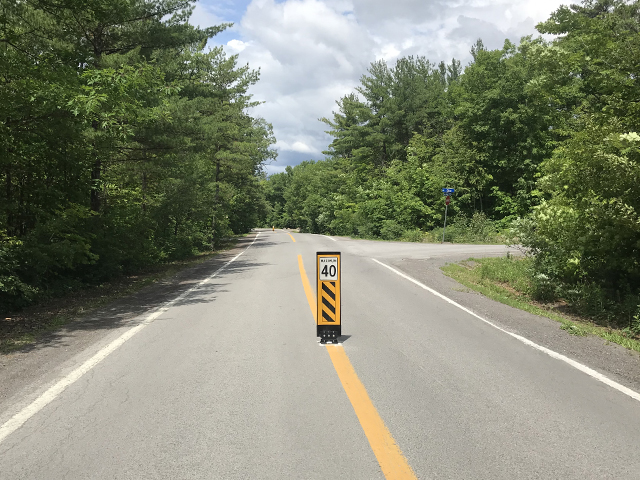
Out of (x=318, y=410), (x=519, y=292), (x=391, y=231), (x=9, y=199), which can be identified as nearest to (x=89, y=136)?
(x=9, y=199)

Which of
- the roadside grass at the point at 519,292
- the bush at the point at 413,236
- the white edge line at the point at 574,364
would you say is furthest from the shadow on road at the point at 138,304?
the bush at the point at 413,236

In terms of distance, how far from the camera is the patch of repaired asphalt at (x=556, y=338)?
5.49m

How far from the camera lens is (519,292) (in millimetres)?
12266

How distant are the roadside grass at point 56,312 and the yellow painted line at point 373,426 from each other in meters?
4.64

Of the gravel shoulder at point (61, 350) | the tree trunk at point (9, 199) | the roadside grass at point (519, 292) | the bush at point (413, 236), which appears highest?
the tree trunk at point (9, 199)

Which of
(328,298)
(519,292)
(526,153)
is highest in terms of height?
(526,153)

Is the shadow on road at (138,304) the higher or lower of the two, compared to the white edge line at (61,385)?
lower

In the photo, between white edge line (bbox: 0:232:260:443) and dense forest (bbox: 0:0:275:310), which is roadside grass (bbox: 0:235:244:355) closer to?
dense forest (bbox: 0:0:275:310)

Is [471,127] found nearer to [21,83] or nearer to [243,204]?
[243,204]

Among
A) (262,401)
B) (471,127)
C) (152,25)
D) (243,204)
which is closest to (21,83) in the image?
(152,25)

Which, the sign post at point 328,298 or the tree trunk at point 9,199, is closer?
the sign post at point 328,298

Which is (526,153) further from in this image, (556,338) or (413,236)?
(556,338)

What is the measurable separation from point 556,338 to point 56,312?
30.3 ft

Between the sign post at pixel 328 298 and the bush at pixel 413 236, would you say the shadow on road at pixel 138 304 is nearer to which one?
the sign post at pixel 328 298
